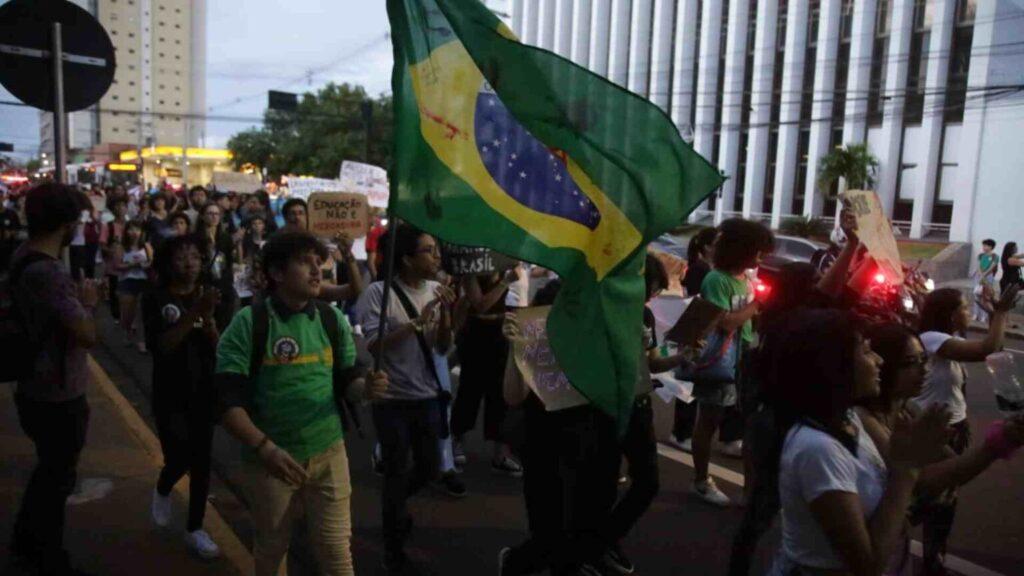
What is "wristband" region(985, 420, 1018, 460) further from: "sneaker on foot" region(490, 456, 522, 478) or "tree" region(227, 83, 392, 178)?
"tree" region(227, 83, 392, 178)

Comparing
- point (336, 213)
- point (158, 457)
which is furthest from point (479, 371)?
point (336, 213)

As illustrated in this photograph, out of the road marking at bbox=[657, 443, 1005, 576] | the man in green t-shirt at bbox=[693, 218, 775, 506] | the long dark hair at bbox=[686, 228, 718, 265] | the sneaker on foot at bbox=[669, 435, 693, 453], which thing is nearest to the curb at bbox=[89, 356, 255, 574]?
the man in green t-shirt at bbox=[693, 218, 775, 506]

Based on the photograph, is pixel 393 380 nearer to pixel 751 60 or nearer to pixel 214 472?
pixel 214 472

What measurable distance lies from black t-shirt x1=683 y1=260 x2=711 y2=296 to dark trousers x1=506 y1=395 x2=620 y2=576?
3444mm

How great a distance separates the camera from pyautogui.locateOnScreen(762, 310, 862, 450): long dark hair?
6.92ft

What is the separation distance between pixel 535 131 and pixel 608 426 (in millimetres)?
1466

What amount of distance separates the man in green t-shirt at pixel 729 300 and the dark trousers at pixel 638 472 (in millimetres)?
984

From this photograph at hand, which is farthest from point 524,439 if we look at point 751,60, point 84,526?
point 751,60

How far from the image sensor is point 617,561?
399cm

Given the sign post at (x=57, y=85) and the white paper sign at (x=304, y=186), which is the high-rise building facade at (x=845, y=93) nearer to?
the white paper sign at (x=304, y=186)

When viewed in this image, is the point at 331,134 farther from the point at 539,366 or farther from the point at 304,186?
the point at 539,366

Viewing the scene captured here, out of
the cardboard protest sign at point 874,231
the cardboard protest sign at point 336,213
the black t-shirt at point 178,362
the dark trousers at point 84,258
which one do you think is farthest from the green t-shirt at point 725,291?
the dark trousers at point 84,258

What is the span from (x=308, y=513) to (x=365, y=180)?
10.4 meters

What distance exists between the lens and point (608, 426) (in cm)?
354
